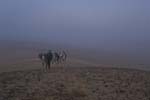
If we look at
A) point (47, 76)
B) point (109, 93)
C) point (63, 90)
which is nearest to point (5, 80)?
point (47, 76)

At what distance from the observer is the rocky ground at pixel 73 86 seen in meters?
22.5

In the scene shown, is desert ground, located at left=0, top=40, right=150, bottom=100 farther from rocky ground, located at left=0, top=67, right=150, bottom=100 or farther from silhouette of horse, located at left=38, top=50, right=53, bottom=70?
silhouette of horse, located at left=38, top=50, right=53, bottom=70

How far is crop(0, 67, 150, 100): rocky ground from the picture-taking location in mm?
22469

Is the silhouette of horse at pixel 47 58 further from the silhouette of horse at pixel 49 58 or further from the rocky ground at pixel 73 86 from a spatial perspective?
the rocky ground at pixel 73 86

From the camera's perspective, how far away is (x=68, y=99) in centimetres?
2166

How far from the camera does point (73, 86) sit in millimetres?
24469

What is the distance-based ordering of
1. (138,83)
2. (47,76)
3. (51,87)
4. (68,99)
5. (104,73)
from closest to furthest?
(68,99) → (51,87) → (138,83) → (47,76) → (104,73)

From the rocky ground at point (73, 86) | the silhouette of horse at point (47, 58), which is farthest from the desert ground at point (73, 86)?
the silhouette of horse at point (47, 58)

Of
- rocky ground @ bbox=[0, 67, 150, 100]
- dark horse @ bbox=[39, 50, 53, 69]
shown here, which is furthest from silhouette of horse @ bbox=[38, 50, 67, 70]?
rocky ground @ bbox=[0, 67, 150, 100]

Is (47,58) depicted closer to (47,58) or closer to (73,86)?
(47,58)

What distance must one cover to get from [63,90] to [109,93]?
2.36 metres

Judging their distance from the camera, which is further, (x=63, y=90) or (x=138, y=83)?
(x=138, y=83)

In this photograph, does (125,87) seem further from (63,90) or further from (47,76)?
(47,76)

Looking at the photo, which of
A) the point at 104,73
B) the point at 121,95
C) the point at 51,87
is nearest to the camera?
the point at 121,95
